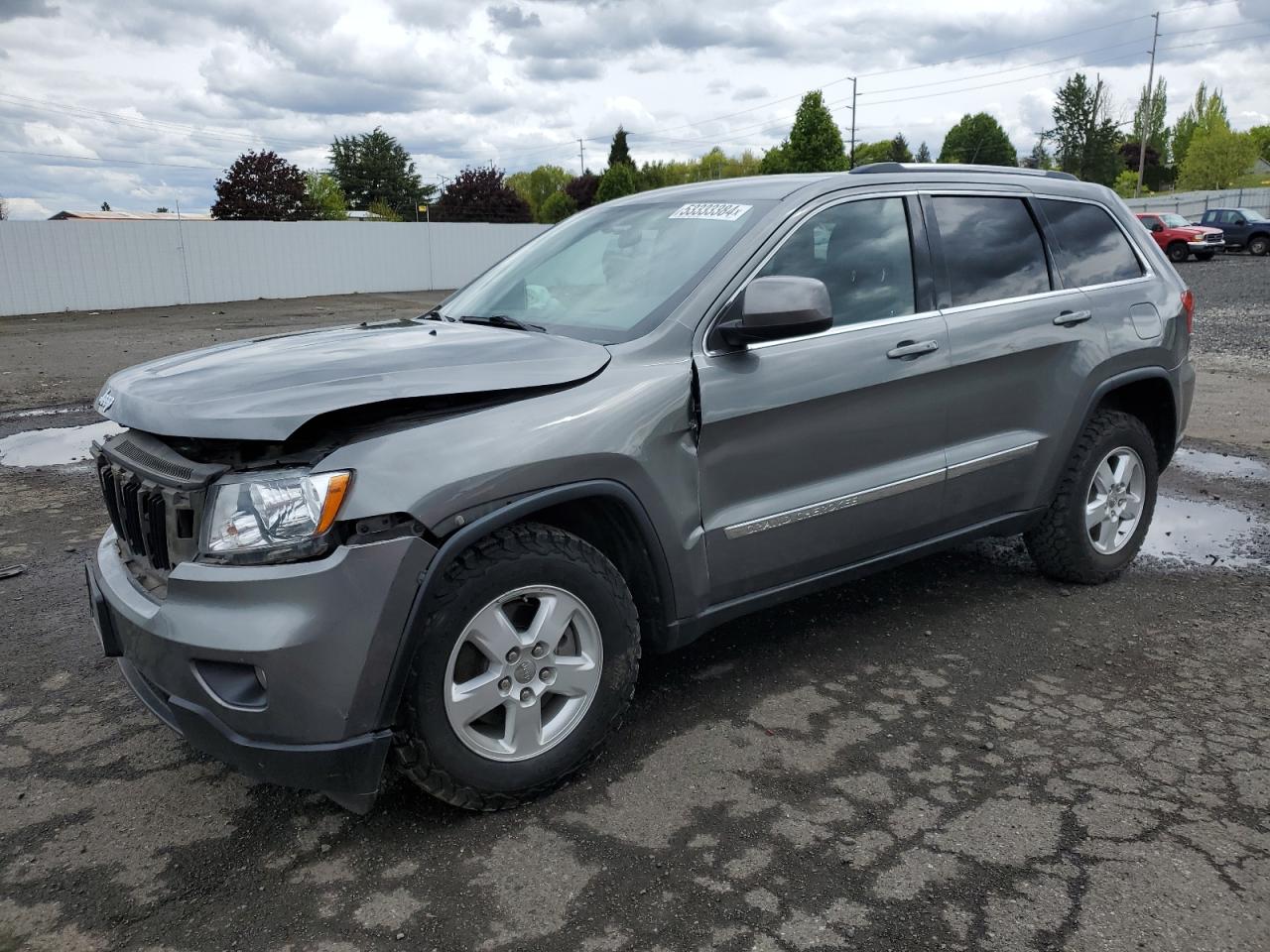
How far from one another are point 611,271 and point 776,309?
2.76 ft

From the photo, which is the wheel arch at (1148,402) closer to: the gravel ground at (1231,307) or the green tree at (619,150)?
the gravel ground at (1231,307)

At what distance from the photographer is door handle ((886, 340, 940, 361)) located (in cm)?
367

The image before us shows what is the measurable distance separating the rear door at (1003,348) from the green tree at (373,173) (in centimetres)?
7832

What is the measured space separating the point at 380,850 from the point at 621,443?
130 cm

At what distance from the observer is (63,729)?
11.4 feet

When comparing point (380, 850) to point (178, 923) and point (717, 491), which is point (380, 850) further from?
point (717, 491)

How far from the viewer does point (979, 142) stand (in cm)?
9781

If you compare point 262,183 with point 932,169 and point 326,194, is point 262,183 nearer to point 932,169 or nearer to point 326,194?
point 326,194

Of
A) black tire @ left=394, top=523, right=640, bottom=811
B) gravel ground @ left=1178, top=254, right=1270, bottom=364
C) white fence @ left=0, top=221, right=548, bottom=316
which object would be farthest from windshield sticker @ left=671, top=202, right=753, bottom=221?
white fence @ left=0, top=221, right=548, bottom=316

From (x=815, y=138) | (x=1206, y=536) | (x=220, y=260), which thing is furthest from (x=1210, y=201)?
(x=1206, y=536)

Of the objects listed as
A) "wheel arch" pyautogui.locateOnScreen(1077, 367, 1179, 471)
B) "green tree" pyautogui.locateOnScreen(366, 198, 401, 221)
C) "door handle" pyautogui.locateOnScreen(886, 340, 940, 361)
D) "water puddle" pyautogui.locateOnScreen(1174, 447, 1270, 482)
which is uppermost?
"green tree" pyautogui.locateOnScreen(366, 198, 401, 221)

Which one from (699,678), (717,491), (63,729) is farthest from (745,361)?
(63,729)

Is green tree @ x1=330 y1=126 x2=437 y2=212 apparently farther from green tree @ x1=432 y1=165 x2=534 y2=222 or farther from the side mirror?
the side mirror

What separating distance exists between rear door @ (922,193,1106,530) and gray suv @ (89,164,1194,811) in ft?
0.05
